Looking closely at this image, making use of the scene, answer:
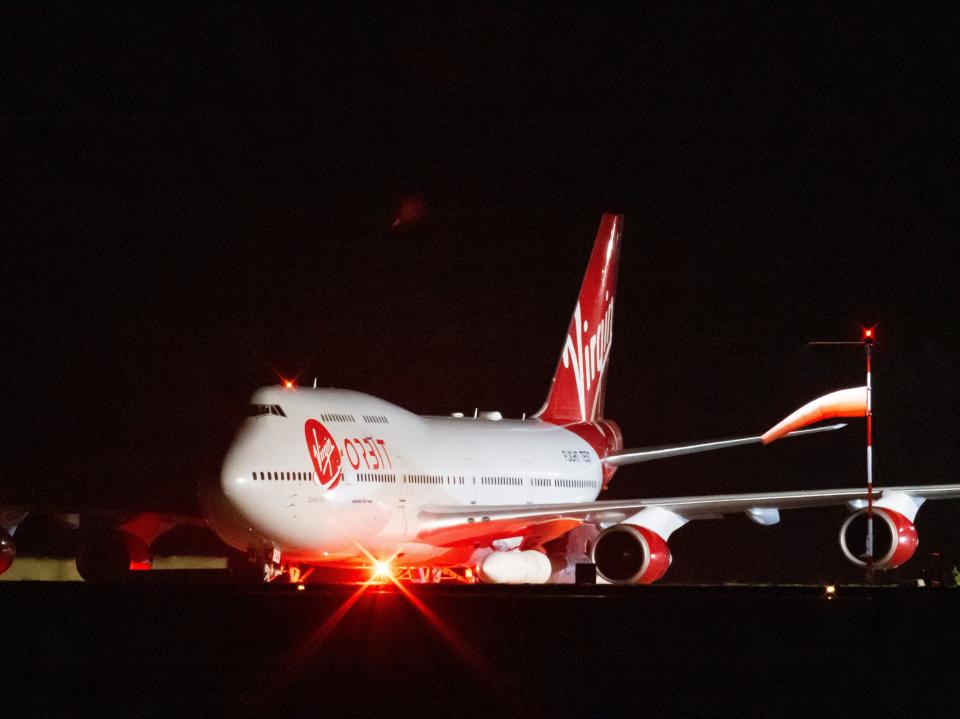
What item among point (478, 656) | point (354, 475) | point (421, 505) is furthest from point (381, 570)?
point (478, 656)

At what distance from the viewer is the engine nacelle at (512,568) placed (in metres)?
31.3

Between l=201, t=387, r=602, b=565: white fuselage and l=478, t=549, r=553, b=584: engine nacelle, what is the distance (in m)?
1.95

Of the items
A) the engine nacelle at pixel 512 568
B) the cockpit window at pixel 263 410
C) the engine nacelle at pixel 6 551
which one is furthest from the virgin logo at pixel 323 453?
the engine nacelle at pixel 6 551

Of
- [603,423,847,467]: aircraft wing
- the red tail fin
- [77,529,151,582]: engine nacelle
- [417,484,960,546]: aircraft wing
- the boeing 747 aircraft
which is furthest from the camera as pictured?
the red tail fin

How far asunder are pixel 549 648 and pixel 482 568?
53.3 feet

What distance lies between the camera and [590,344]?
1724 inches

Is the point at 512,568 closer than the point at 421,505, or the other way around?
the point at 512,568

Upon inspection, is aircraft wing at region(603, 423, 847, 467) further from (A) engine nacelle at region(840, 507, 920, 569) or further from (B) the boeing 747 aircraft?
(A) engine nacelle at region(840, 507, 920, 569)

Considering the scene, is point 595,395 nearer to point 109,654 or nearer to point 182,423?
point 182,423

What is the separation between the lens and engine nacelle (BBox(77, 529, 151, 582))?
103 ft

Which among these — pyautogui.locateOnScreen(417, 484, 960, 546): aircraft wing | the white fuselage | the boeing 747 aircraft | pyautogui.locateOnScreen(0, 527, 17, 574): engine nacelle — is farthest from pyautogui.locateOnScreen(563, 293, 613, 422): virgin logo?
pyautogui.locateOnScreen(0, 527, 17, 574): engine nacelle

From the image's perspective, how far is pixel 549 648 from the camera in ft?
49.9

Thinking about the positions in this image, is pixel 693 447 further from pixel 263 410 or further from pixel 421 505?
pixel 263 410

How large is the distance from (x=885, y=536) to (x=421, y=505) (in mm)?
9995
